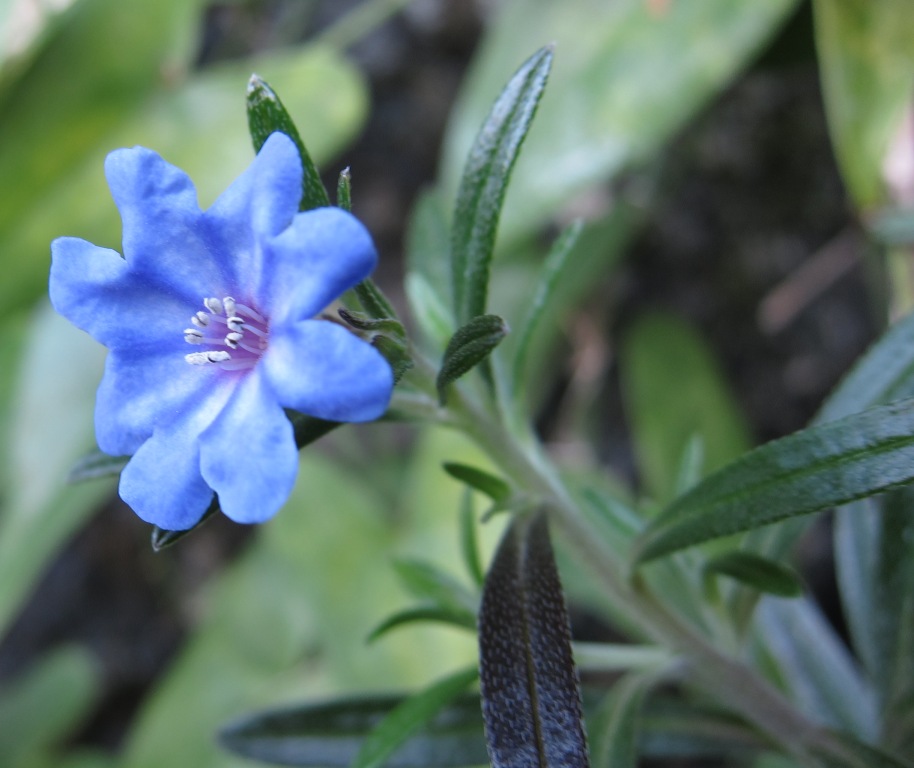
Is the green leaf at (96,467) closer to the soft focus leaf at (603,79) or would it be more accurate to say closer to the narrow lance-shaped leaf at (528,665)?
the narrow lance-shaped leaf at (528,665)

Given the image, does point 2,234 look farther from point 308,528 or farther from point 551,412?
point 551,412

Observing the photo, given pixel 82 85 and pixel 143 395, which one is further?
pixel 82 85

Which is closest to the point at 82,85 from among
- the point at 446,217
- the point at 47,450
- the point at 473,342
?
the point at 47,450

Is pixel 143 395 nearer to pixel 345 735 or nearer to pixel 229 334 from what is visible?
pixel 229 334

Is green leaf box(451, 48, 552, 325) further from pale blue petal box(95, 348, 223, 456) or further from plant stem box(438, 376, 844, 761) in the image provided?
pale blue petal box(95, 348, 223, 456)

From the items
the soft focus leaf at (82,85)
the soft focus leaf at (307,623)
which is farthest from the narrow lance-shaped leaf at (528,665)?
the soft focus leaf at (82,85)

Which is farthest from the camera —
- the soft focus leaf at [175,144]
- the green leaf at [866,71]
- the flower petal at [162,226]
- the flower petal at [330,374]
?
the soft focus leaf at [175,144]

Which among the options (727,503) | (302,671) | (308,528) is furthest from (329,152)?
(727,503)
